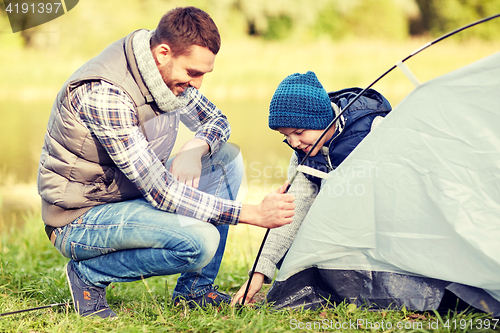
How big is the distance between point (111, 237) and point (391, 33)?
17.5m

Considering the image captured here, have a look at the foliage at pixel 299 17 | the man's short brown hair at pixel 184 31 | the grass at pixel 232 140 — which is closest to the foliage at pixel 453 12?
the foliage at pixel 299 17

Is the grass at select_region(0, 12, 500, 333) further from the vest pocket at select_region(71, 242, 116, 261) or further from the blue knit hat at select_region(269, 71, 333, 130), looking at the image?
the blue knit hat at select_region(269, 71, 333, 130)

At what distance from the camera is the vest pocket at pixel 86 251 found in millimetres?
1645

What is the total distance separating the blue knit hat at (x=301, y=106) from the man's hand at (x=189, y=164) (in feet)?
1.21

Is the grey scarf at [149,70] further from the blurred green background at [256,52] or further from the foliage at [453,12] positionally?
the foliage at [453,12]

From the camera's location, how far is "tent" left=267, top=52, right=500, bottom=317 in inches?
57.4

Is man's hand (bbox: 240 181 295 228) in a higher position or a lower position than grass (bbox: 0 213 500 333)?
higher

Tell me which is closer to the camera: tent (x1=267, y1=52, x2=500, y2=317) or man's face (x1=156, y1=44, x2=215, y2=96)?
tent (x1=267, y1=52, x2=500, y2=317)

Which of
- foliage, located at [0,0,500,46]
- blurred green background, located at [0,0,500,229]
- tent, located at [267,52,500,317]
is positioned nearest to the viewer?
tent, located at [267,52,500,317]

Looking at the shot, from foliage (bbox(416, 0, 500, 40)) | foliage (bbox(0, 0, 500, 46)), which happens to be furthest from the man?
foliage (bbox(416, 0, 500, 40))

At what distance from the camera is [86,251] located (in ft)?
5.44

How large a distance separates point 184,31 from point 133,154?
1.68 feet

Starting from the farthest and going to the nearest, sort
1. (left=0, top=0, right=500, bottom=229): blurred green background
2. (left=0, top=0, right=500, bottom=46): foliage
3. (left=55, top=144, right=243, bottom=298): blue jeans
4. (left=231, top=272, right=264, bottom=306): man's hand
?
(left=0, top=0, right=500, bottom=46): foliage
(left=0, top=0, right=500, bottom=229): blurred green background
(left=231, top=272, right=264, bottom=306): man's hand
(left=55, top=144, right=243, bottom=298): blue jeans

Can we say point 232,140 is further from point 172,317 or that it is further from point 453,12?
point 453,12
